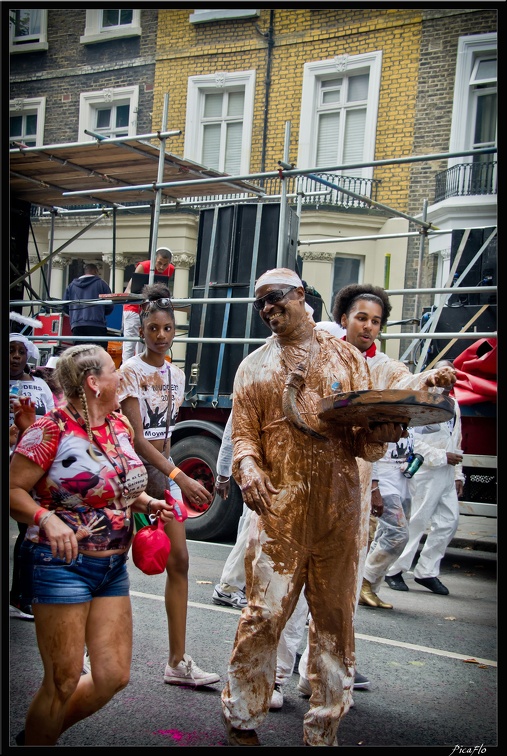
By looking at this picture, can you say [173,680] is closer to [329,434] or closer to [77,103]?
[329,434]

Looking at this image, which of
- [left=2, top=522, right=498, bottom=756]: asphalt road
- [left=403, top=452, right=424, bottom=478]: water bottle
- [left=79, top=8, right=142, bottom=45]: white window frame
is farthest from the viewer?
[left=403, top=452, right=424, bottom=478]: water bottle

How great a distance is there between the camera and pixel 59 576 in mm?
3033

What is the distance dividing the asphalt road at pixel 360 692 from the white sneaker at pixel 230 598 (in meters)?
0.07

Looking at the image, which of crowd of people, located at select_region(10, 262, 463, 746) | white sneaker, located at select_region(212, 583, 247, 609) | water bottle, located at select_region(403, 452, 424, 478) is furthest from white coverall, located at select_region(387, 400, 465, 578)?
crowd of people, located at select_region(10, 262, 463, 746)

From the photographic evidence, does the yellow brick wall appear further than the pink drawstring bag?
Yes

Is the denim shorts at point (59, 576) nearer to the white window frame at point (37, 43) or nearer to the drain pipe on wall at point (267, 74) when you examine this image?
the white window frame at point (37, 43)

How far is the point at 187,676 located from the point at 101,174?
698 centimetres

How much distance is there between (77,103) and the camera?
741 cm

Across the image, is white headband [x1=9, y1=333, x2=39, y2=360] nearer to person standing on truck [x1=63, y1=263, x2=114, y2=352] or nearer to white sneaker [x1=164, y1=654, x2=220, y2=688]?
white sneaker [x1=164, y1=654, x2=220, y2=688]

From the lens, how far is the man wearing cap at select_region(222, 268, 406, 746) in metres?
3.33

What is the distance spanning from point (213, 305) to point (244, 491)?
5584 mm

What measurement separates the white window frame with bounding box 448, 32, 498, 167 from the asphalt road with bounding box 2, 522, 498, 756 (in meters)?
3.66

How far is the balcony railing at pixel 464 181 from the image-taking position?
416 inches

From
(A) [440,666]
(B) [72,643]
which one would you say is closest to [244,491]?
(B) [72,643]
